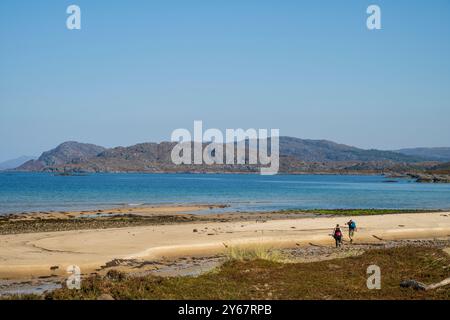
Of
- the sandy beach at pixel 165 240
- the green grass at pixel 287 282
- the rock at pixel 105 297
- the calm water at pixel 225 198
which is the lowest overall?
the calm water at pixel 225 198

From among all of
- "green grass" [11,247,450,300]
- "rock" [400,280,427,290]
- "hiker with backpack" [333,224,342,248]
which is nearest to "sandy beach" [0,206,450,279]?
"hiker with backpack" [333,224,342,248]

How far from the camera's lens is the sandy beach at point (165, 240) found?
81.8 feet

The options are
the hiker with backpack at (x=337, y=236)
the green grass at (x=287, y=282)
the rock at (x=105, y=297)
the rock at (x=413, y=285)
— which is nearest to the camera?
the rock at (x=105, y=297)

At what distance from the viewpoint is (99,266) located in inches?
953

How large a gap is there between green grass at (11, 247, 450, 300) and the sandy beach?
7.82m

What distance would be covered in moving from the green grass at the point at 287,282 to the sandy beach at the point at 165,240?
7.82m

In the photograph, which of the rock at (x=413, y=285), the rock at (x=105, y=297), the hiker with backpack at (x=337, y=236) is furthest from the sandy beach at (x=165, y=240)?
the rock at (x=413, y=285)

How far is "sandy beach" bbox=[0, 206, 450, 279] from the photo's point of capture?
24938 mm

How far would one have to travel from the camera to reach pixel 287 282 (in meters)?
17.6

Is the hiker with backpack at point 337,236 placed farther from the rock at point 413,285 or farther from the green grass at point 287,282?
the rock at point 413,285

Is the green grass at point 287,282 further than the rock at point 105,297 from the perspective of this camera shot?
Yes

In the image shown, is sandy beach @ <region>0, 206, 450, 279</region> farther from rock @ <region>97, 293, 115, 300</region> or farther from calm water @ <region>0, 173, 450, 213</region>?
calm water @ <region>0, 173, 450, 213</region>
